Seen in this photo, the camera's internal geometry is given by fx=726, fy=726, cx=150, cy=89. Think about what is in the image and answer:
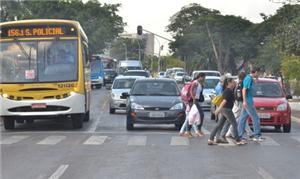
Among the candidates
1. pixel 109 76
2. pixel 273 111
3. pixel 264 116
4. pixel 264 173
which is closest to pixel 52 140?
pixel 264 116

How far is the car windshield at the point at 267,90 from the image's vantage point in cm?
2145

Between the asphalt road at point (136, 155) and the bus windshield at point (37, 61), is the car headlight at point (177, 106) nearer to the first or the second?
the asphalt road at point (136, 155)

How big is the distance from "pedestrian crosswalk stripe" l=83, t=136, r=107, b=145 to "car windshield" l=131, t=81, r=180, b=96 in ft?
10.4

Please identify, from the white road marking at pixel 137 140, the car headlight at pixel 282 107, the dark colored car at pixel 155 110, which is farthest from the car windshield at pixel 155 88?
the white road marking at pixel 137 140

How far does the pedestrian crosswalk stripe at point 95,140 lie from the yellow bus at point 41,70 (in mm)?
2203

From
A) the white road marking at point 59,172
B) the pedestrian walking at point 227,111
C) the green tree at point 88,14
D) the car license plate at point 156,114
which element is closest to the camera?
the white road marking at point 59,172

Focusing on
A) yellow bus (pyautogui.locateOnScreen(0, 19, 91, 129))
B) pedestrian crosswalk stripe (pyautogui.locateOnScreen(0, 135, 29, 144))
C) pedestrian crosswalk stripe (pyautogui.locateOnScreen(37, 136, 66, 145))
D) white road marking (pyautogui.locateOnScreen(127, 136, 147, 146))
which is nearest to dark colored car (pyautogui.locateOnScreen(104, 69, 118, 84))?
yellow bus (pyautogui.locateOnScreen(0, 19, 91, 129))

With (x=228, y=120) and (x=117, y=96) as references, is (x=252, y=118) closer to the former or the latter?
(x=228, y=120)

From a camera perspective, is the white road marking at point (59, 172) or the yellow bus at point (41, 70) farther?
the yellow bus at point (41, 70)

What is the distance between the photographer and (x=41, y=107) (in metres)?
19.9

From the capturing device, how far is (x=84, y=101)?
810 inches

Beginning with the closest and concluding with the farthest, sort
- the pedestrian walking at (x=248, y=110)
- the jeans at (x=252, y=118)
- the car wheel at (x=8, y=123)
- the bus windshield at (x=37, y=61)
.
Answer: the pedestrian walking at (x=248, y=110)
the jeans at (x=252, y=118)
the bus windshield at (x=37, y=61)
the car wheel at (x=8, y=123)

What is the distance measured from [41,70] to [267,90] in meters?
6.72

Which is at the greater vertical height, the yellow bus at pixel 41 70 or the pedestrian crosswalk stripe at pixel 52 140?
the yellow bus at pixel 41 70
